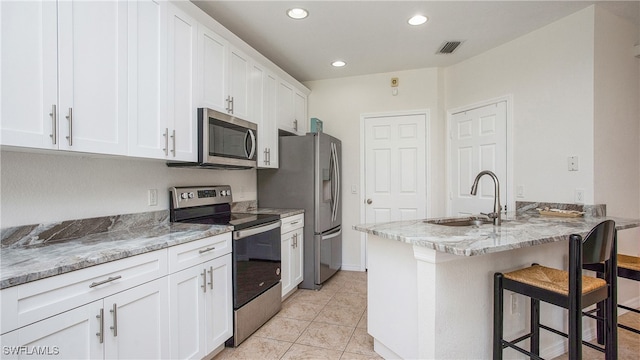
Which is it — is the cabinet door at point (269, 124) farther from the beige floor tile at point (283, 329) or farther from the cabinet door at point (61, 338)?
the cabinet door at point (61, 338)

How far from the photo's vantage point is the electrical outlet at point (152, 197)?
2.21m

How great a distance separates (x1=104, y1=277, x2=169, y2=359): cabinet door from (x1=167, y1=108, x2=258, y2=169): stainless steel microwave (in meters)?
0.95

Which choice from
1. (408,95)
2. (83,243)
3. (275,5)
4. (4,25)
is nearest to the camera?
(4,25)

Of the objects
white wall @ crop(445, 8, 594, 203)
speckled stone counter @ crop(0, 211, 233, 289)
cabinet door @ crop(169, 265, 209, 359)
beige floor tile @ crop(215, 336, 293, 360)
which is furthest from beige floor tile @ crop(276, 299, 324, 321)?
white wall @ crop(445, 8, 594, 203)

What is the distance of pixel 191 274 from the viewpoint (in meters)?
1.80

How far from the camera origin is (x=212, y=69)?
2.37 meters

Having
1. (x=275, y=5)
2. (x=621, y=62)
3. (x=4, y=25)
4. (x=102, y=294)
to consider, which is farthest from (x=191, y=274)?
(x=621, y=62)

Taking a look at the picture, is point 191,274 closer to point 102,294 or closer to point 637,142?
point 102,294

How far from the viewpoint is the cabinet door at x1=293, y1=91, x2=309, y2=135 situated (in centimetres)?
386

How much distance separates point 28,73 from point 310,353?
2.16m

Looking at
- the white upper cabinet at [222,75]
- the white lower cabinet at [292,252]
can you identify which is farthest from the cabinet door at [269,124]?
the white lower cabinet at [292,252]

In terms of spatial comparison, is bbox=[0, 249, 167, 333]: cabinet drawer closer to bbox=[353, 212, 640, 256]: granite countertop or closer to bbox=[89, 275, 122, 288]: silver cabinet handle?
bbox=[89, 275, 122, 288]: silver cabinet handle

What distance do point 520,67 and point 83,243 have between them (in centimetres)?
366

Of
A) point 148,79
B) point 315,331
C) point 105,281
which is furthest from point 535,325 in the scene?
point 148,79
